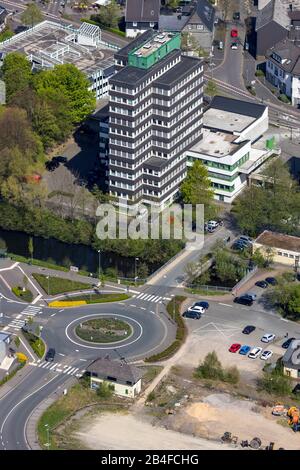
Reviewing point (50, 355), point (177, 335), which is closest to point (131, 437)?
point (50, 355)

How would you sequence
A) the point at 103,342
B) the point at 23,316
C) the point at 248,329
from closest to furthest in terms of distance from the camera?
the point at 103,342 < the point at 248,329 < the point at 23,316

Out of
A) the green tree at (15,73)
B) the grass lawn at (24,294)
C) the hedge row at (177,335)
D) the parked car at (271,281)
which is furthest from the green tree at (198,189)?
the green tree at (15,73)

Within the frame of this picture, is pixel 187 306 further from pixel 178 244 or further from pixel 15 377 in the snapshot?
pixel 15 377

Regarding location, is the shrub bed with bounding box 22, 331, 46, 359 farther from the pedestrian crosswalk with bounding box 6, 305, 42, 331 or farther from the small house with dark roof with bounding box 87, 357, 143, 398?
the small house with dark roof with bounding box 87, 357, 143, 398

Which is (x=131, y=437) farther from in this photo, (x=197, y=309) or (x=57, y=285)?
(x=57, y=285)

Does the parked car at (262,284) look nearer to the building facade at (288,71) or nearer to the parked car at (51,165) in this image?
the parked car at (51,165)
